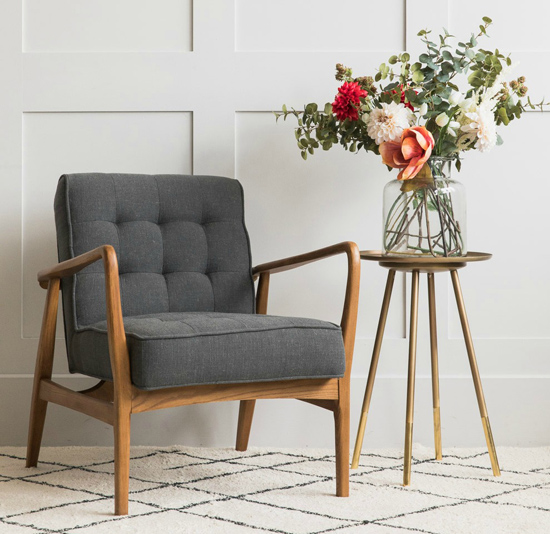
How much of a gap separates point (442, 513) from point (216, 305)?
88cm

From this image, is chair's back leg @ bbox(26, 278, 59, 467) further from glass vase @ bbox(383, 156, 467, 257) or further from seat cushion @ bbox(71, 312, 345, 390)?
glass vase @ bbox(383, 156, 467, 257)

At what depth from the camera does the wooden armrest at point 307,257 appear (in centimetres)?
189

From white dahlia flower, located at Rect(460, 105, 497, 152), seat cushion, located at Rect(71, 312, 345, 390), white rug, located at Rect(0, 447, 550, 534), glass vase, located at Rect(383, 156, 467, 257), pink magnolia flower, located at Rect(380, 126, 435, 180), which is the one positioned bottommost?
white rug, located at Rect(0, 447, 550, 534)

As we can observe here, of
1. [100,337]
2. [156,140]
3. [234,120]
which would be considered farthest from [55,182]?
[100,337]

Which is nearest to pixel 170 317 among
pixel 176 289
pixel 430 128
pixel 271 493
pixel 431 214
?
pixel 176 289

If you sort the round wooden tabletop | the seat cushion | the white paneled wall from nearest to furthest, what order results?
the seat cushion → the round wooden tabletop → the white paneled wall

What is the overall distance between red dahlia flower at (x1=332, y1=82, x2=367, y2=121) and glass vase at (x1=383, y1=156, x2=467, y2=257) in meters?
0.24

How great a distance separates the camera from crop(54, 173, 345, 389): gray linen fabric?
5.45 ft

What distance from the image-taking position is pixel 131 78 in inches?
97.7

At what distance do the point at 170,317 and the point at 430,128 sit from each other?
0.87 meters

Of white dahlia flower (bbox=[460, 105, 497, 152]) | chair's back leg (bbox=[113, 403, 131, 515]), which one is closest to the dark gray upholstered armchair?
chair's back leg (bbox=[113, 403, 131, 515])

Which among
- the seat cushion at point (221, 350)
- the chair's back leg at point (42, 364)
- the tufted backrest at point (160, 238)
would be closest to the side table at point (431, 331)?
the seat cushion at point (221, 350)

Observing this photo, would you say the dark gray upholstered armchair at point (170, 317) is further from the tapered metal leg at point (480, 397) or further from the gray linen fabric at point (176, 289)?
the tapered metal leg at point (480, 397)

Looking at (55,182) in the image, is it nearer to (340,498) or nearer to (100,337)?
(100,337)
